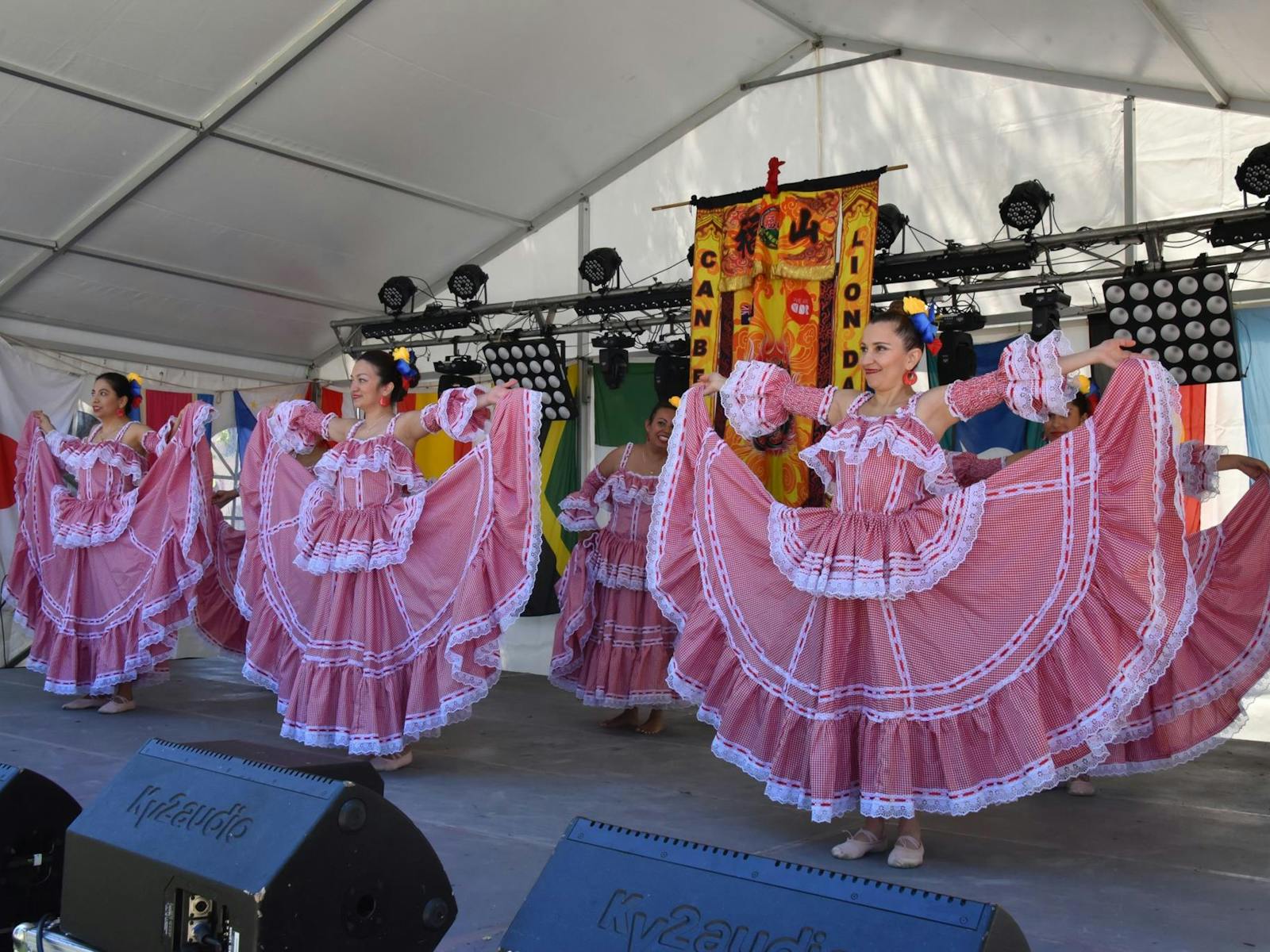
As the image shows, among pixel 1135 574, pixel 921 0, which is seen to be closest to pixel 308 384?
pixel 921 0

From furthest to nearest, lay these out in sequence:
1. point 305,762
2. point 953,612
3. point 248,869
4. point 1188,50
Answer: point 1188,50
point 953,612
point 305,762
point 248,869

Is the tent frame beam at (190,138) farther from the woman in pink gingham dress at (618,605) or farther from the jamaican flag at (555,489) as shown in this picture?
the jamaican flag at (555,489)

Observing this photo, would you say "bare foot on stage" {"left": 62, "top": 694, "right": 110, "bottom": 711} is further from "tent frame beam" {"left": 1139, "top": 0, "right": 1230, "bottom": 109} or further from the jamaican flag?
"tent frame beam" {"left": 1139, "top": 0, "right": 1230, "bottom": 109}

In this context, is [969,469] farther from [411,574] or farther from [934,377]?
[934,377]

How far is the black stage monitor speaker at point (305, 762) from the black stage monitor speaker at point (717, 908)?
42cm

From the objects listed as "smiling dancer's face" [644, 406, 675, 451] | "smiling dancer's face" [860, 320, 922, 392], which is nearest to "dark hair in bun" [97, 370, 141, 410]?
"smiling dancer's face" [644, 406, 675, 451]

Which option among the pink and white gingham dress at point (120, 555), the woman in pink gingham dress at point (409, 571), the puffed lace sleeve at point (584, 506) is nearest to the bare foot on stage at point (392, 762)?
the woman in pink gingham dress at point (409, 571)

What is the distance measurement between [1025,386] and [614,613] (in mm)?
2804

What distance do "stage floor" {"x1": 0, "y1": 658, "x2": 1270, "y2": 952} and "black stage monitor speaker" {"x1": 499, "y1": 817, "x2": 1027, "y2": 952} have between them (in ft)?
2.96

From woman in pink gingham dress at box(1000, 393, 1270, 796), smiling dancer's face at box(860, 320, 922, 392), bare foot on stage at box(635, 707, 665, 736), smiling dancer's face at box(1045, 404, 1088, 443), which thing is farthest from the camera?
bare foot on stage at box(635, 707, 665, 736)

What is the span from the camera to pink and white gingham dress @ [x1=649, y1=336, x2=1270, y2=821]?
300 centimetres

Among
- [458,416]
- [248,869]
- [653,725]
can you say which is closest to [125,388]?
[458,416]

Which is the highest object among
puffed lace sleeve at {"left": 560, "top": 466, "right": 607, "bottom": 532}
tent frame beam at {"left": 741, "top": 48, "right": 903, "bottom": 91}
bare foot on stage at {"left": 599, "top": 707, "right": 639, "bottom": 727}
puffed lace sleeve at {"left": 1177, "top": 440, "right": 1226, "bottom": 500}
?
tent frame beam at {"left": 741, "top": 48, "right": 903, "bottom": 91}

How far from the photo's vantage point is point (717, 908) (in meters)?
1.58
